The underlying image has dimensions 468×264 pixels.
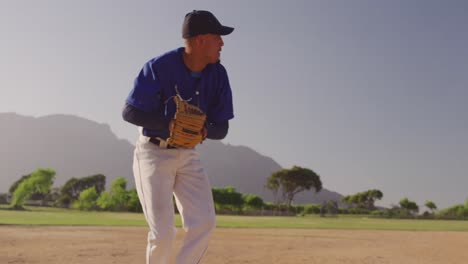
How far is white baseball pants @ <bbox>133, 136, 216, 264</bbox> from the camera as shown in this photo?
3.71m

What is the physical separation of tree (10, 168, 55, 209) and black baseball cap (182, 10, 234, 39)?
200ft

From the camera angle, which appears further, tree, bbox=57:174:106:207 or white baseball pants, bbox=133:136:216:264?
tree, bbox=57:174:106:207

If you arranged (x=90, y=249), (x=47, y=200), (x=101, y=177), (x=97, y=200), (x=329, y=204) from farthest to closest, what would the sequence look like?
(x=101, y=177)
(x=47, y=200)
(x=97, y=200)
(x=329, y=204)
(x=90, y=249)

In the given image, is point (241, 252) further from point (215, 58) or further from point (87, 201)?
point (87, 201)

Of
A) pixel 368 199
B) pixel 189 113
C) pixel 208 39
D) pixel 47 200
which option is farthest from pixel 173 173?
pixel 368 199

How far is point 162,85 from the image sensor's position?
12.6ft

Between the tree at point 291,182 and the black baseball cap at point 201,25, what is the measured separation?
84773 millimetres

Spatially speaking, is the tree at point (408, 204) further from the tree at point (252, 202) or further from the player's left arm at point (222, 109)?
the player's left arm at point (222, 109)

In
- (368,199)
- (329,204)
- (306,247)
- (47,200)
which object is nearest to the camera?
(306,247)

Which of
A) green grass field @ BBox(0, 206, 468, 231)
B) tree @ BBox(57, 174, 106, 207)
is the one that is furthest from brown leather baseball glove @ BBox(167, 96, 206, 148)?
tree @ BBox(57, 174, 106, 207)

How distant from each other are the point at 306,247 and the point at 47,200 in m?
73.1

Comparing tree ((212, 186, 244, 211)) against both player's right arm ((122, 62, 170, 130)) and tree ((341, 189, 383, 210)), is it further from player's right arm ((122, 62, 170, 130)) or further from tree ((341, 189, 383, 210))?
player's right arm ((122, 62, 170, 130))

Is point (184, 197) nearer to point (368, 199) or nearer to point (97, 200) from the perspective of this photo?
point (97, 200)

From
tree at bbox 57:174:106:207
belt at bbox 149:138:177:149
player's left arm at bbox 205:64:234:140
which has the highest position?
tree at bbox 57:174:106:207
